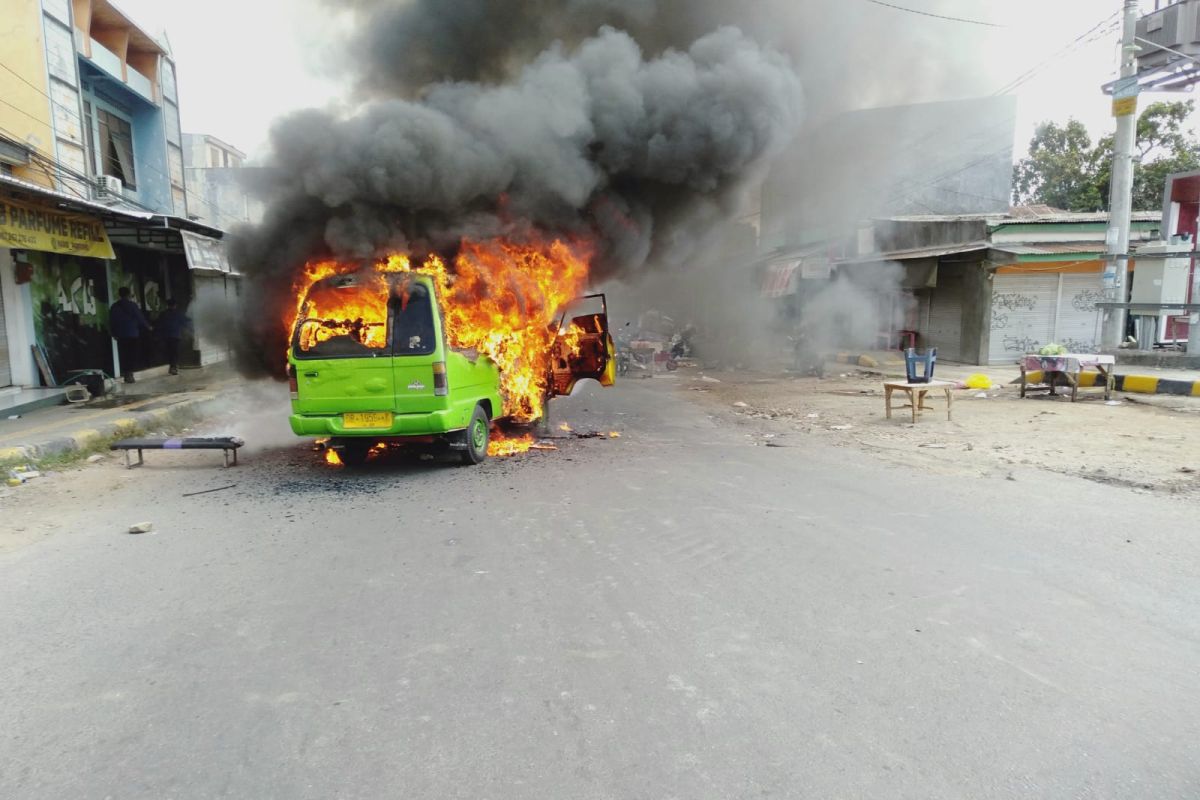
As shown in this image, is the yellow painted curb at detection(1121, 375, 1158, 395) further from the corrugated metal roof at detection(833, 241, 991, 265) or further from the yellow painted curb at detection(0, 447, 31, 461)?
the yellow painted curb at detection(0, 447, 31, 461)

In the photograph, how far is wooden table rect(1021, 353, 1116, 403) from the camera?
408 inches

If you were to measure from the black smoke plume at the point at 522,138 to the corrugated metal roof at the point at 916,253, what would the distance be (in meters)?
7.08

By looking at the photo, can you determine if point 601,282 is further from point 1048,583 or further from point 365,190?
point 1048,583

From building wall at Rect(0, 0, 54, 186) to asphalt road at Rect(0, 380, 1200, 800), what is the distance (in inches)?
352

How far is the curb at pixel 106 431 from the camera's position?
732cm

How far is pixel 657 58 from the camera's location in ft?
38.4

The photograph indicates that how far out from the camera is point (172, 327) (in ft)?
49.6

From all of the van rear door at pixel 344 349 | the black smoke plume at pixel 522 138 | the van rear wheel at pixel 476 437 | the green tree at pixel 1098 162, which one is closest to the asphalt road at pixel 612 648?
the van rear door at pixel 344 349

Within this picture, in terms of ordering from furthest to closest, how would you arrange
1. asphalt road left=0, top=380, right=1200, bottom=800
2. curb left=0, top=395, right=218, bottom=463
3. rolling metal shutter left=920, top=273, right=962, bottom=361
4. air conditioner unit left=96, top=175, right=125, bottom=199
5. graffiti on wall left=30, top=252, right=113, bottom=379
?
1. rolling metal shutter left=920, top=273, right=962, bottom=361
2. air conditioner unit left=96, top=175, right=125, bottom=199
3. graffiti on wall left=30, top=252, right=113, bottom=379
4. curb left=0, top=395, right=218, bottom=463
5. asphalt road left=0, top=380, right=1200, bottom=800

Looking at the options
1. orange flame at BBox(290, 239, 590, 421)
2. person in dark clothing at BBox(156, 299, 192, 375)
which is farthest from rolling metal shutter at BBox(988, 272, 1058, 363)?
person in dark clothing at BBox(156, 299, 192, 375)

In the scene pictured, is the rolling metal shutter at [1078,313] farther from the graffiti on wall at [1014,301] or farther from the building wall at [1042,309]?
the graffiti on wall at [1014,301]

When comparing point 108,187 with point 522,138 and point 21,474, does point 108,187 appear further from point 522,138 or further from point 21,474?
point 522,138

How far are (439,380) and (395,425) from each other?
574mm

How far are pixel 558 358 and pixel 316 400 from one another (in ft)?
10.8
